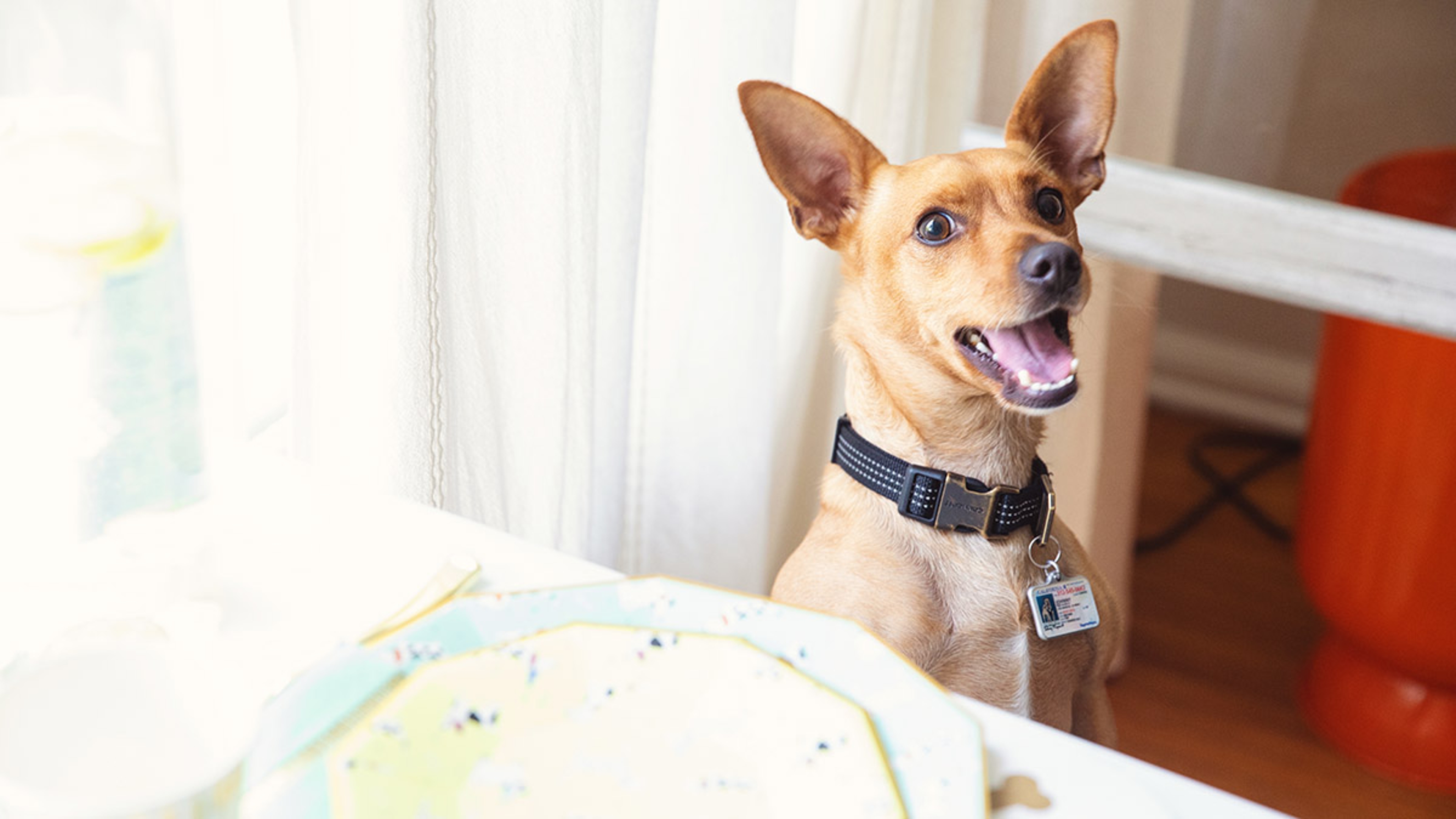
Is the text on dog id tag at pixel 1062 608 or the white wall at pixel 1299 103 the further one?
the white wall at pixel 1299 103

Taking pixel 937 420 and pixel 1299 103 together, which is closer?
pixel 937 420

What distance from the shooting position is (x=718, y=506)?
1.26 m

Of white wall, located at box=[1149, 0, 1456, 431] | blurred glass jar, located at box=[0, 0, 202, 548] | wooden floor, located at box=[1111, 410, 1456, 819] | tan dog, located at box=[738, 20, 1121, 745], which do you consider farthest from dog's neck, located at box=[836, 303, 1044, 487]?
white wall, located at box=[1149, 0, 1456, 431]

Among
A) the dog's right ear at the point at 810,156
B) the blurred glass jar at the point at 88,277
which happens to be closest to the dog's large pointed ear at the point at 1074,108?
the dog's right ear at the point at 810,156

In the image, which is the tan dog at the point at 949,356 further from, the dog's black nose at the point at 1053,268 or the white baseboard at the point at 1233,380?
the white baseboard at the point at 1233,380

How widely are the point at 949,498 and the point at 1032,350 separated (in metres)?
0.12

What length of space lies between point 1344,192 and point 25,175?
174 cm

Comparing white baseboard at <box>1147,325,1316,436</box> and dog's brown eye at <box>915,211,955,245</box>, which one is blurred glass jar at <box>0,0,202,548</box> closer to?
dog's brown eye at <box>915,211,955,245</box>

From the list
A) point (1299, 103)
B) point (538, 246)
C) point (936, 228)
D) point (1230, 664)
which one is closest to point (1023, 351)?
point (936, 228)

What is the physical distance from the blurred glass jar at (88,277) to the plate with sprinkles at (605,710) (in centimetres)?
20

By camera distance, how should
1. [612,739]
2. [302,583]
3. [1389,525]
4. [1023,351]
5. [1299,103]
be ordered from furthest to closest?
[1299,103]
[1389,525]
[1023,351]
[302,583]
[612,739]

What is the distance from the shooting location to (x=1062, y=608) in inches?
36.1

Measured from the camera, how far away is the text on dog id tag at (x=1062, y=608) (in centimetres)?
91

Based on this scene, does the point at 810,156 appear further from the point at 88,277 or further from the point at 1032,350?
the point at 88,277
